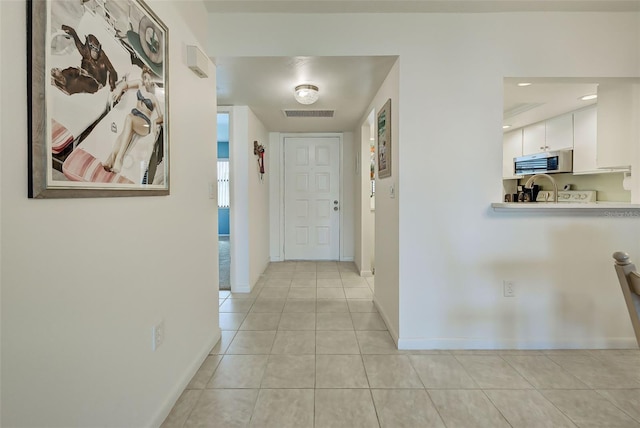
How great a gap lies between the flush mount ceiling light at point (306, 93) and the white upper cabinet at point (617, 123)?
227cm

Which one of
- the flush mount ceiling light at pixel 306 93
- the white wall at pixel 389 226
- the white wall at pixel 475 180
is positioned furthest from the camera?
the flush mount ceiling light at pixel 306 93

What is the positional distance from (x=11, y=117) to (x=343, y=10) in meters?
1.94

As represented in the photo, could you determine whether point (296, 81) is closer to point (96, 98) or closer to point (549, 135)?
point (96, 98)

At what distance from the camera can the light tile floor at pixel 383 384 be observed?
56.9 inches

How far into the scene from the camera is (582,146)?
321 centimetres

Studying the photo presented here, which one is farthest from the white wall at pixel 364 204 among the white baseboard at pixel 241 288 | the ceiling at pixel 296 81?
the white baseboard at pixel 241 288

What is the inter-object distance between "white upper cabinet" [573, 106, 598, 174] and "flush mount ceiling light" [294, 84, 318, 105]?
2.92 m

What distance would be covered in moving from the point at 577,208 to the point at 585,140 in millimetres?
1774

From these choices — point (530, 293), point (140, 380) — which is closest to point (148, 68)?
point (140, 380)

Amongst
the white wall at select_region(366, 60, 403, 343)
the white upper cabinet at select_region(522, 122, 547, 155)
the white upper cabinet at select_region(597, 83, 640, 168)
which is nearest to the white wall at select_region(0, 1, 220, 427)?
the white wall at select_region(366, 60, 403, 343)

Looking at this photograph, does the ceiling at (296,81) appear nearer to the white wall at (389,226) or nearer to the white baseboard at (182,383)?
the white wall at (389,226)

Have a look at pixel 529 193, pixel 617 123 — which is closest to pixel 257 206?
pixel 617 123

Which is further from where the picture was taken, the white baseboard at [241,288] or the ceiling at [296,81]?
the white baseboard at [241,288]

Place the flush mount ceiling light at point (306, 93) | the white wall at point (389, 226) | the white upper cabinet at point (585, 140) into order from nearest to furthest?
1. the white wall at point (389, 226)
2. the flush mount ceiling light at point (306, 93)
3. the white upper cabinet at point (585, 140)
